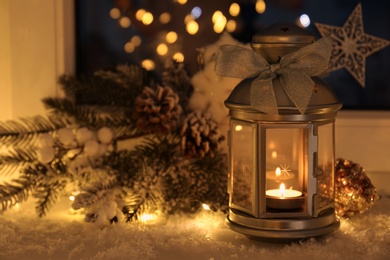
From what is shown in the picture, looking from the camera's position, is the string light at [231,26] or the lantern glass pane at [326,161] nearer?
the lantern glass pane at [326,161]

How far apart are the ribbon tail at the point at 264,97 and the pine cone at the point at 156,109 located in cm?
26

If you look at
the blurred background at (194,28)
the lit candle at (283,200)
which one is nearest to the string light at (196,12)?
the blurred background at (194,28)

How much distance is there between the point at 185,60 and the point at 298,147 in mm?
367

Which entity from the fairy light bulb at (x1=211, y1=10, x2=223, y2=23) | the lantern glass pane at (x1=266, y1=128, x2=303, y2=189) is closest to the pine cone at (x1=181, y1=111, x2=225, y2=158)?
the lantern glass pane at (x1=266, y1=128, x2=303, y2=189)

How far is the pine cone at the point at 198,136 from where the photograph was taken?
1207 millimetres

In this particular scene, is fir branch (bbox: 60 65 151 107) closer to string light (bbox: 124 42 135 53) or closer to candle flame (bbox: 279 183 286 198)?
string light (bbox: 124 42 135 53)

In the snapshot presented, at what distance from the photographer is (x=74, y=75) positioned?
1.36 metres

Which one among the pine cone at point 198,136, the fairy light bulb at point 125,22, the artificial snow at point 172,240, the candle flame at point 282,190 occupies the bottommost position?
the artificial snow at point 172,240

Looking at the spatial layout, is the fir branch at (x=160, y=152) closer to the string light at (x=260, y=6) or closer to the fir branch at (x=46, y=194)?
the fir branch at (x=46, y=194)

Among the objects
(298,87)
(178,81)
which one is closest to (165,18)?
(178,81)

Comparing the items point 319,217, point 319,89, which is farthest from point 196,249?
point 319,89

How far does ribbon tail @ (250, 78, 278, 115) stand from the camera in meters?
0.99

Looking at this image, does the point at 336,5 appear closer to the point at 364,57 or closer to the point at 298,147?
the point at 364,57

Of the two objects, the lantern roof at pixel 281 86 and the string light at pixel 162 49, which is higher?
the string light at pixel 162 49
